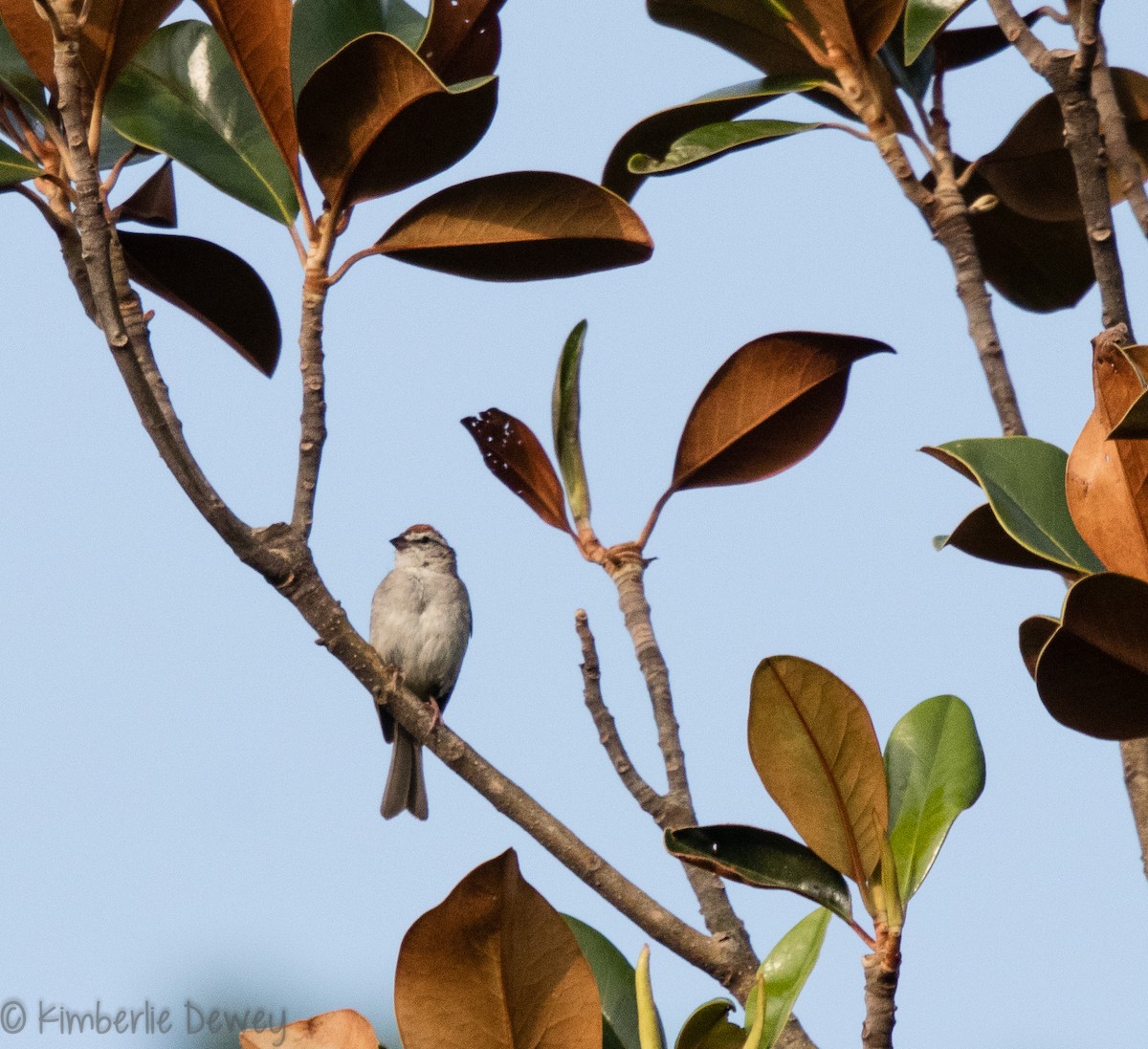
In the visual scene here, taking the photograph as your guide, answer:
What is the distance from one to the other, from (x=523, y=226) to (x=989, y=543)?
3.22 feet

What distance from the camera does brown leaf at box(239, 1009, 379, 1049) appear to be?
158cm

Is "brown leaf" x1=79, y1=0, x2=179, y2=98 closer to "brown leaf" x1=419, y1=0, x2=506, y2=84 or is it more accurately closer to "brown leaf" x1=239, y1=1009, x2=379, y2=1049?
"brown leaf" x1=419, y1=0, x2=506, y2=84

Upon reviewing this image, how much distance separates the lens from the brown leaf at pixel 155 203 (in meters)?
2.88

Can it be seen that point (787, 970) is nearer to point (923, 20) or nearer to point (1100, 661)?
point (1100, 661)

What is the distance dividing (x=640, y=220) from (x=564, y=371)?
29 cm

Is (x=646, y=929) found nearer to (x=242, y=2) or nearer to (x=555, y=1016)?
(x=555, y=1016)

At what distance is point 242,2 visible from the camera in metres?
2.21

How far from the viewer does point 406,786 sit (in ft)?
18.5

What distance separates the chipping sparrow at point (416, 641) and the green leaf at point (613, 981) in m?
3.46

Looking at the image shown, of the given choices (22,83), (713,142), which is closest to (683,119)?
(713,142)

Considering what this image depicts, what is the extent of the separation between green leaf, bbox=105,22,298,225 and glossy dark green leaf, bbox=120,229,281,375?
0.56ft

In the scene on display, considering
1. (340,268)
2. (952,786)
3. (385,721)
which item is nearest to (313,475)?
(340,268)

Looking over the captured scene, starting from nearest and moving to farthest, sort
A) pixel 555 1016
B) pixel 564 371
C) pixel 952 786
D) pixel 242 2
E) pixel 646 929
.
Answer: pixel 555 1016, pixel 952 786, pixel 646 929, pixel 242 2, pixel 564 371

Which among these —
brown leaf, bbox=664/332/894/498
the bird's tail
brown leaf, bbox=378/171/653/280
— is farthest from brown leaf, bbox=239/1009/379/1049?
the bird's tail
